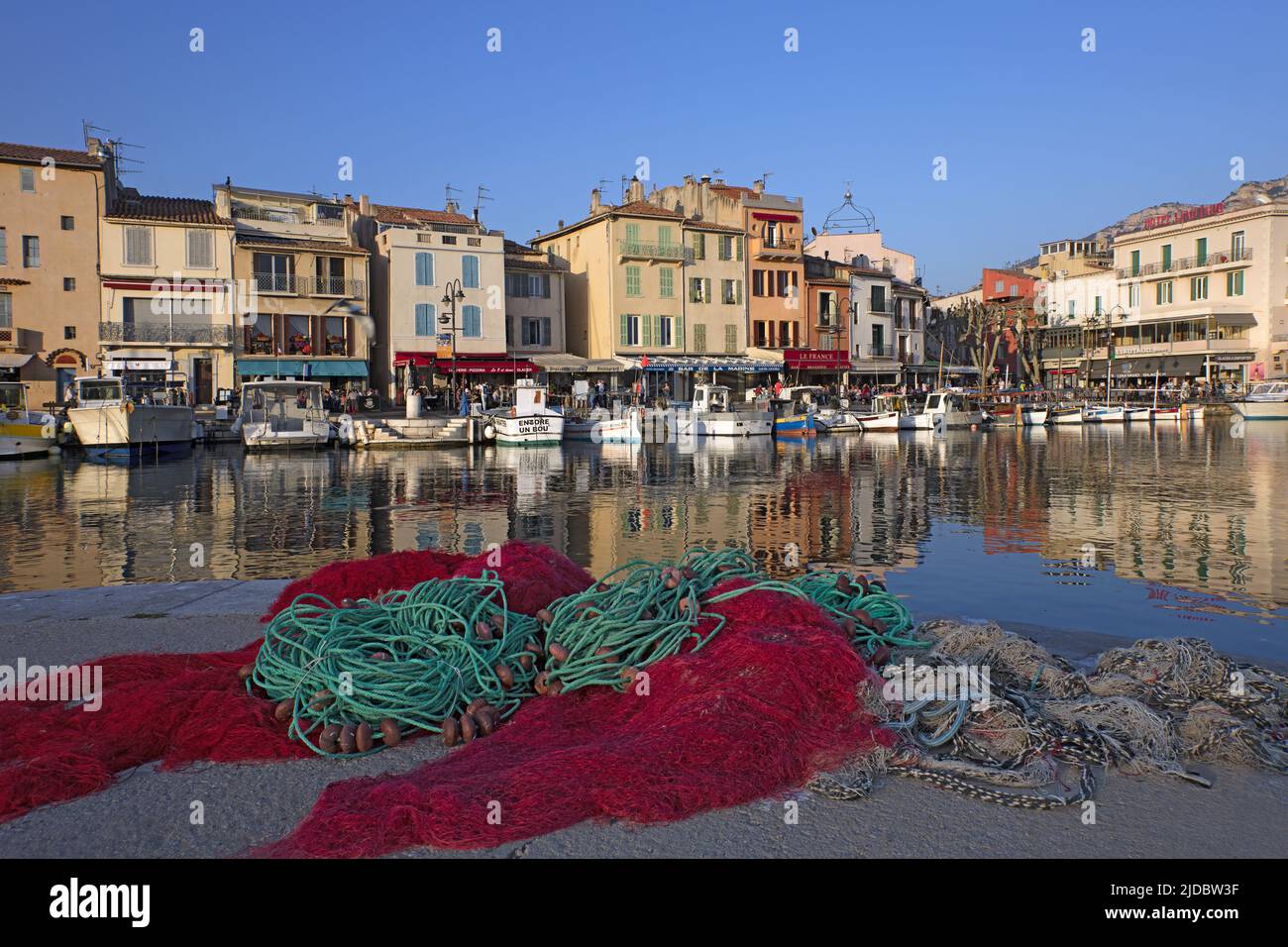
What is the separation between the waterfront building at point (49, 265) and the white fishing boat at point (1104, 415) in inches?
1989

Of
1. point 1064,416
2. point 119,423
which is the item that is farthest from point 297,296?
point 1064,416

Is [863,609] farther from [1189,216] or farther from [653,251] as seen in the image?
[1189,216]

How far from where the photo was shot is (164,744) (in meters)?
4.59

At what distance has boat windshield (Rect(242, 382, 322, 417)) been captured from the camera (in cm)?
3684

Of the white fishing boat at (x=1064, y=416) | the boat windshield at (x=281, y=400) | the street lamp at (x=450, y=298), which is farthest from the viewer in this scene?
the white fishing boat at (x=1064, y=416)

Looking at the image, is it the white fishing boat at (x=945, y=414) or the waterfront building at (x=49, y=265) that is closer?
the waterfront building at (x=49, y=265)

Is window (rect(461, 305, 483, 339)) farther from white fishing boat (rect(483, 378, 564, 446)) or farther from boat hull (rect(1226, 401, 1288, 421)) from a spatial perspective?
boat hull (rect(1226, 401, 1288, 421))

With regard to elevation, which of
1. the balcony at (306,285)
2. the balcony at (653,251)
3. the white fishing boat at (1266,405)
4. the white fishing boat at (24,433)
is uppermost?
the balcony at (653,251)

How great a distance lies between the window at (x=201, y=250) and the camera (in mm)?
43438

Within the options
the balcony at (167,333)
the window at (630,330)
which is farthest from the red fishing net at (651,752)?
the window at (630,330)

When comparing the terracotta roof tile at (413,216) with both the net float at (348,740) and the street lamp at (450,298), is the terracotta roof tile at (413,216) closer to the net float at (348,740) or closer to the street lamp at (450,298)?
the street lamp at (450,298)
